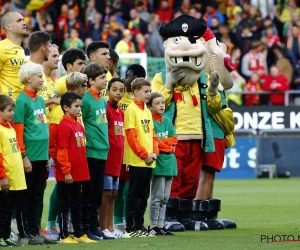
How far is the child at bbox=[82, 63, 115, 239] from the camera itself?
1156 centimetres

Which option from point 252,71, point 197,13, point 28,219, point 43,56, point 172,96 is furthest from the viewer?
point 197,13

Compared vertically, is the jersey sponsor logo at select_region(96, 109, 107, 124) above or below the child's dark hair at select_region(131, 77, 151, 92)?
below

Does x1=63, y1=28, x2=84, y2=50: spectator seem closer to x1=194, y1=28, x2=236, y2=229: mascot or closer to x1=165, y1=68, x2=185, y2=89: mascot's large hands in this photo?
x1=194, y1=28, x2=236, y2=229: mascot

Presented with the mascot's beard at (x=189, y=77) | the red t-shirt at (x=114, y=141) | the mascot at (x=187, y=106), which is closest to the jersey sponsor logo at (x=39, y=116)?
the red t-shirt at (x=114, y=141)

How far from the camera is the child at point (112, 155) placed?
11898 mm

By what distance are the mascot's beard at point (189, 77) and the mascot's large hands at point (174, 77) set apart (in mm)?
43

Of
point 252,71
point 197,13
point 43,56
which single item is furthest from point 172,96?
point 197,13

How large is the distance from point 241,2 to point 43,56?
59.4 feet

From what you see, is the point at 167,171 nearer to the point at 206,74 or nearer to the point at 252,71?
the point at 206,74

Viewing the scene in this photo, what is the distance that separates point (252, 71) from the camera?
2650cm

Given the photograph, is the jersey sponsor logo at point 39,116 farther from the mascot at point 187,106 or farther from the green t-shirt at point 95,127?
the mascot at point 187,106

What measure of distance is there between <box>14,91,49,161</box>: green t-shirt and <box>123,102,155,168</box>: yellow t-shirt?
1193 mm

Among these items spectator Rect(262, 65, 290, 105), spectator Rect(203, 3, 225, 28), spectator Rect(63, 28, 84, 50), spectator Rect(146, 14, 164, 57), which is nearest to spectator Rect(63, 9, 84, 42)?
spectator Rect(63, 28, 84, 50)

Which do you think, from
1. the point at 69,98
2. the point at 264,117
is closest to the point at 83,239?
the point at 69,98
